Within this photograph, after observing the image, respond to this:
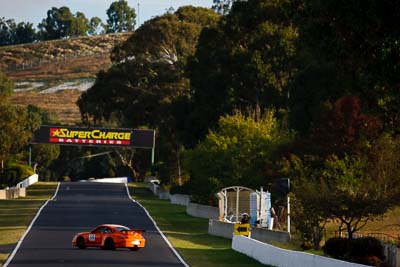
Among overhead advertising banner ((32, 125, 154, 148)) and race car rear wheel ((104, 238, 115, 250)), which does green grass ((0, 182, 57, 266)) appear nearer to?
race car rear wheel ((104, 238, 115, 250))

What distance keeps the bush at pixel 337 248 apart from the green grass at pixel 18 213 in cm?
1115

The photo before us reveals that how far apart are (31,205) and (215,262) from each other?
134 ft

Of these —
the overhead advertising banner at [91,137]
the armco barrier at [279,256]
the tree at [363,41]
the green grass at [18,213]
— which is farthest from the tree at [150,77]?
the tree at [363,41]

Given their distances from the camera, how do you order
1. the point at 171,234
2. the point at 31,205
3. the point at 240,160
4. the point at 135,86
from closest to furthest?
the point at 171,234 → the point at 240,160 → the point at 31,205 → the point at 135,86

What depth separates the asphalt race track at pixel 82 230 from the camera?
34.3 m

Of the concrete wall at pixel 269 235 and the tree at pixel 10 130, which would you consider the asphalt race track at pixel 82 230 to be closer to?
the concrete wall at pixel 269 235

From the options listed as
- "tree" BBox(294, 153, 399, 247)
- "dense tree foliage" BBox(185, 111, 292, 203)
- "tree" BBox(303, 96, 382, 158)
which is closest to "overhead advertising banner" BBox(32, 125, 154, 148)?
"dense tree foliage" BBox(185, 111, 292, 203)

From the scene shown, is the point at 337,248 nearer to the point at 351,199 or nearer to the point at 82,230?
the point at 351,199

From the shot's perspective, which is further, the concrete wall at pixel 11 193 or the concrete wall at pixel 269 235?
the concrete wall at pixel 11 193

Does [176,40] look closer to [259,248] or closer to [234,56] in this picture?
[234,56]

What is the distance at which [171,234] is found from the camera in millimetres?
50875

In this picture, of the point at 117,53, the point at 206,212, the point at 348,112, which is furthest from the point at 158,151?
the point at 348,112

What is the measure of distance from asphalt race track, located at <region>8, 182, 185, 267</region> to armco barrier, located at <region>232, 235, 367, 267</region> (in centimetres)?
290

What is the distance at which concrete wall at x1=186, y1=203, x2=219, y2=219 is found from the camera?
212 ft
